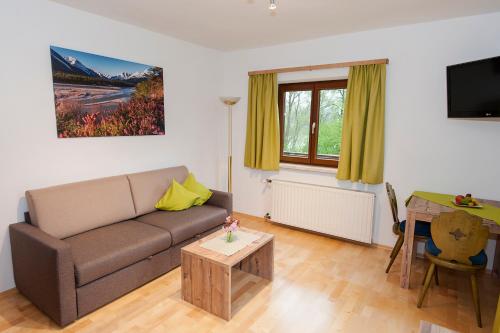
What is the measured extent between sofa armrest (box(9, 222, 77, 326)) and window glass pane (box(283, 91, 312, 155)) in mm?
3037

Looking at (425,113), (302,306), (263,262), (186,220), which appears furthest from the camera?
(425,113)

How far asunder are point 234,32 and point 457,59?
7.90 ft

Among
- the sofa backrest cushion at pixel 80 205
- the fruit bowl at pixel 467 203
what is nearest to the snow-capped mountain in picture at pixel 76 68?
the sofa backrest cushion at pixel 80 205

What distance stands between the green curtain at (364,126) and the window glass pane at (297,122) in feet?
2.07

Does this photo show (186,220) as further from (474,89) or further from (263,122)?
(474,89)

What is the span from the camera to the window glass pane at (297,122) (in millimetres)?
4098

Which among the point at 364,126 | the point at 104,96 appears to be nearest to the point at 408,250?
the point at 364,126

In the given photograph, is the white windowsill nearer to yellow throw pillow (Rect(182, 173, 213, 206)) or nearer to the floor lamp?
the floor lamp

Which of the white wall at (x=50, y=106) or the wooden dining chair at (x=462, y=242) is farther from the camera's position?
the white wall at (x=50, y=106)

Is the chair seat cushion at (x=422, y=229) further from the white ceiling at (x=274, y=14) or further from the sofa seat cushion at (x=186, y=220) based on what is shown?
the white ceiling at (x=274, y=14)

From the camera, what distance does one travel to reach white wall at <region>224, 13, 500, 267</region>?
2.92 meters

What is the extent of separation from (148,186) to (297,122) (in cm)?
219

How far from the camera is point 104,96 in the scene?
10.2 ft

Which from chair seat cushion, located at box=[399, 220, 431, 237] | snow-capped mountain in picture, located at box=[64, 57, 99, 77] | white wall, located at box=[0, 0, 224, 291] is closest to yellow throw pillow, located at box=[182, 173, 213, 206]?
white wall, located at box=[0, 0, 224, 291]
